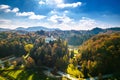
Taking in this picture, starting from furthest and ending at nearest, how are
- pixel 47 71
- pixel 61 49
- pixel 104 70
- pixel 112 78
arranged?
pixel 61 49
pixel 47 71
pixel 104 70
pixel 112 78

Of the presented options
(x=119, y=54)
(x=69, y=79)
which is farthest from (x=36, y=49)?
(x=119, y=54)

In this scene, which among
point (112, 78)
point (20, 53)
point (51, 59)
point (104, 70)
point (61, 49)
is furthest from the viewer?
point (20, 53)

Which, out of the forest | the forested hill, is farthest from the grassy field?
the forested hill

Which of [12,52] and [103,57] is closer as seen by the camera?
[103,57]

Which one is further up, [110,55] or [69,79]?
[110,55]

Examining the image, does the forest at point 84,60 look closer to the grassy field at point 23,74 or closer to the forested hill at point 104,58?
the forested hill at point 104,58

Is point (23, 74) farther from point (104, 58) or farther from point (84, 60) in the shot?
point (104, 58)

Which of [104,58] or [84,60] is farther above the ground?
[104,58]

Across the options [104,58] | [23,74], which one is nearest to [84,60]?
[104,58]

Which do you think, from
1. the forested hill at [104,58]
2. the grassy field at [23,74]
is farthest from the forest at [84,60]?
the grassy field at [23,74]

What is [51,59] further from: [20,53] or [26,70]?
[20,53]

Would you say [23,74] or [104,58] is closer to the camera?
[23,74]
